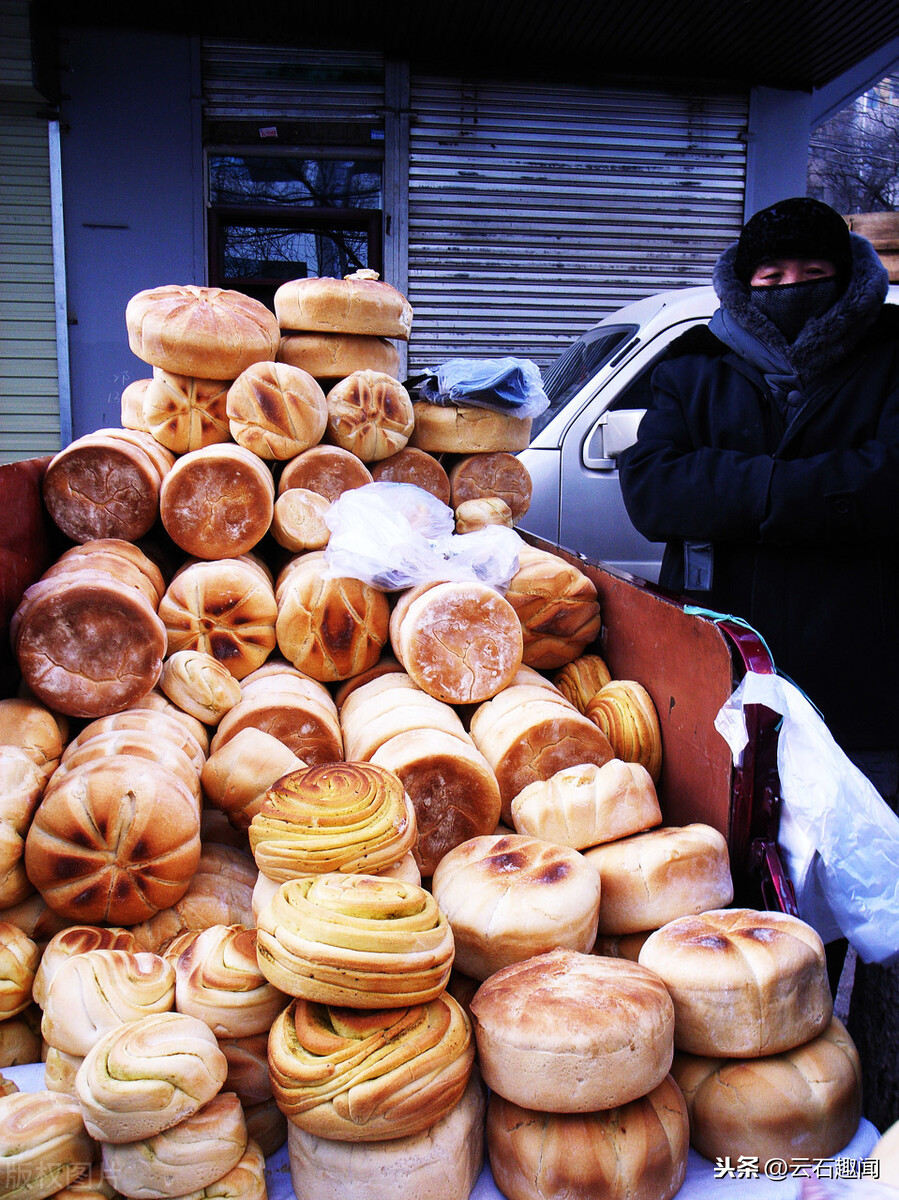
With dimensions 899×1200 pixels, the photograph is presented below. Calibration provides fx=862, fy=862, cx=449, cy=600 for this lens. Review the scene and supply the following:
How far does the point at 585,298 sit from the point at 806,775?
6.19 m

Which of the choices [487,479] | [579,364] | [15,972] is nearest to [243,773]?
[15,972]

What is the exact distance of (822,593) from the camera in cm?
232

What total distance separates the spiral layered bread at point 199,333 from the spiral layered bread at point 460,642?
3.44 ft

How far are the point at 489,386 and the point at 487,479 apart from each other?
340 millimetres

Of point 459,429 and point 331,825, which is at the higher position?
point 459,429

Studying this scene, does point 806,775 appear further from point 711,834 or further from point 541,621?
point 541,621

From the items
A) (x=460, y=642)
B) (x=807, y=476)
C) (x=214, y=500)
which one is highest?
(x=807, y=476)

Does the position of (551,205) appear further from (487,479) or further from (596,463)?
(487,479)

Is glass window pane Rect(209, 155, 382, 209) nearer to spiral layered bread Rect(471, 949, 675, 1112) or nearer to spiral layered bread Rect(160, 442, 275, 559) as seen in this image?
spiral layered bread Rect(160, 442, 275, 559)

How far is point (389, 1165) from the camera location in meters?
1.24

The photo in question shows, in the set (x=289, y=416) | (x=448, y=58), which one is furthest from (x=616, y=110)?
(x=289, y=416)

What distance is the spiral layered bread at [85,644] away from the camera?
1957 mm

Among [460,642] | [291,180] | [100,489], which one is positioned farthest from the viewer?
[291,180]

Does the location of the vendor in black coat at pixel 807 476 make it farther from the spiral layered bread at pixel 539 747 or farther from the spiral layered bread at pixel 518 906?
the spiral layered bread at pixel 518 906
